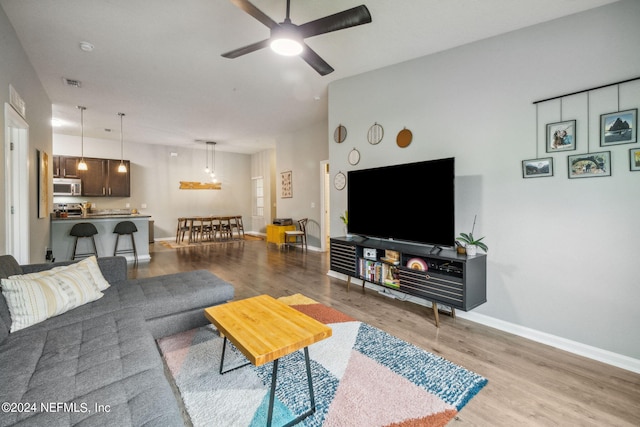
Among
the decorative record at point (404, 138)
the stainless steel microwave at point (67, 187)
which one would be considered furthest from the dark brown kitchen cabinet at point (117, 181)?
the decorative record at point (404, 138)

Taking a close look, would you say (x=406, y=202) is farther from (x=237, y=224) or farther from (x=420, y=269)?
(x=237, y=224)

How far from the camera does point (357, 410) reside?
1.62 m

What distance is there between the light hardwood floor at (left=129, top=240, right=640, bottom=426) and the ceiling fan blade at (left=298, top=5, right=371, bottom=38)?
250cm

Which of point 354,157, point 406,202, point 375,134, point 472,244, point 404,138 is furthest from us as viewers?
point 354,157

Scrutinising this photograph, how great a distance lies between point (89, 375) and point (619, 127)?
370cm

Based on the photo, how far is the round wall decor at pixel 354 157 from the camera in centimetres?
403

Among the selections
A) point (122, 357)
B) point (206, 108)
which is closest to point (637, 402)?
point (122, 357)

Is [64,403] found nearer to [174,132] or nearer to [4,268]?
[4,268]

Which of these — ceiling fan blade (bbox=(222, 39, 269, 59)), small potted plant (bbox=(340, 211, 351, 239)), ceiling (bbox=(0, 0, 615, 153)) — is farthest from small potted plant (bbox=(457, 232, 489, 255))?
ceiling fan blade (bbox=(222, 39, 269, 59))

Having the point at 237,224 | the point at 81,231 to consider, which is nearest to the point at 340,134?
the point at 81,231

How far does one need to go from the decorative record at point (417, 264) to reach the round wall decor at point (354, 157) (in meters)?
1.66

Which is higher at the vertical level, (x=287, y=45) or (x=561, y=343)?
(x=287, y=45)

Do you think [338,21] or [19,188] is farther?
[19,188]

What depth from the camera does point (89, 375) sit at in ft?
4.17
